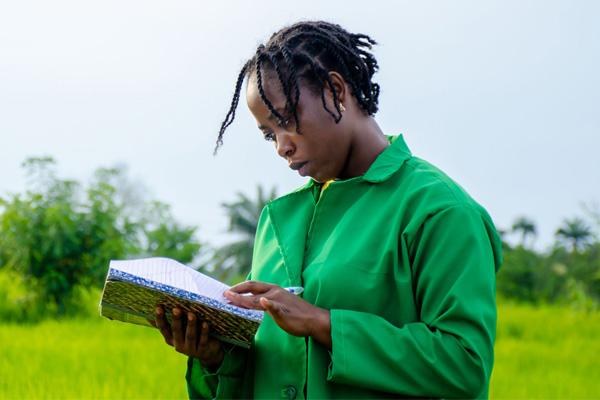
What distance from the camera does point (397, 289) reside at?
184cm

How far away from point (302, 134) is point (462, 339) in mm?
532

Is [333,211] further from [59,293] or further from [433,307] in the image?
[59,293]

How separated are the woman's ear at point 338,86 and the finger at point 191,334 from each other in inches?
22.0

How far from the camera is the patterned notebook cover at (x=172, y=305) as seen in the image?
1.85 metres

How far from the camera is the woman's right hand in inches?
77.8

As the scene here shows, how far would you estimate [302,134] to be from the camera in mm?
1914

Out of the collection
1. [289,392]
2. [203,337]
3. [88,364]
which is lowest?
[88,364]

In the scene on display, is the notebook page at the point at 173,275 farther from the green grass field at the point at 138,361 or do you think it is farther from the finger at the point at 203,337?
the green grass field at the point at 138,361

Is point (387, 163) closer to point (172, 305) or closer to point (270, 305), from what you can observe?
point (270, 305)

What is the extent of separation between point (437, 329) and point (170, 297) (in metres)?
0.55

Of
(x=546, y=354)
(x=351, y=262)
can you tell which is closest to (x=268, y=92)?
(x=351, y=262)

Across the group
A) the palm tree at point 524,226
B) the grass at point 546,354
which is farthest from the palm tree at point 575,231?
the grass at point 546,354

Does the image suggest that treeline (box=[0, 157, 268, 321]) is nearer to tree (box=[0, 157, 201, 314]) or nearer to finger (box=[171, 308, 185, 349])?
tree (box=[0, 157, 201, 314])

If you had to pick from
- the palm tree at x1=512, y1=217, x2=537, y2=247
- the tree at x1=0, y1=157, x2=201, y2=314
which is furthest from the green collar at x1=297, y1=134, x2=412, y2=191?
the palm tree at x1=512, y1=217, x2=537, y2=247
